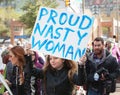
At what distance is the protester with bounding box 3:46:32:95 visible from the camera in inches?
244

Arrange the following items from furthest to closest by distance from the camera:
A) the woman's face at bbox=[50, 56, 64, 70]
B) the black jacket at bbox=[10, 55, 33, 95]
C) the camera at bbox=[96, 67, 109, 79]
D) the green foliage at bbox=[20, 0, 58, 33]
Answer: the green foliage at bbox=[20, 0, 58, 33], the camera at bbox=[96, 67, 109, 79], the black jacket at bbox=[10, 55, 33, 95], the woman's face at bbox=[50, 56, 64, 70]

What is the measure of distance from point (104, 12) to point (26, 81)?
348 feet

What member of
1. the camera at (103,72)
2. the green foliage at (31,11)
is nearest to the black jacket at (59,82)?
the camera at (103,72)

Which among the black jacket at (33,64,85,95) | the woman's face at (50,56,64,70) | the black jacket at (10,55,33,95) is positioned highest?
the woman's face at (50,56,64,70)

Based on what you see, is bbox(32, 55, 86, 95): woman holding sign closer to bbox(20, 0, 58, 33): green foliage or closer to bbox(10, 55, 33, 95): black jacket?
bbox(10, 55, 33, 95): black jacket

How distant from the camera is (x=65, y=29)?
17.6ft

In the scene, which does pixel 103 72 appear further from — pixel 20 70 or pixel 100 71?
pixel 20 70

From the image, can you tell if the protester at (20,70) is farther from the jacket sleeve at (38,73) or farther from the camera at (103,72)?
the camera at (103,72)

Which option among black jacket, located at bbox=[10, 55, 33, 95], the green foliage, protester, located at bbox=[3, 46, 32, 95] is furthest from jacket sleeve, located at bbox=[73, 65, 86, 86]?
the green foliage

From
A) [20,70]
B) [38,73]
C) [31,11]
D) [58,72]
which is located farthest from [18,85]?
[31,11]

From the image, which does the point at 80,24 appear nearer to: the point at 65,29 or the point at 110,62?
the point at 65,29

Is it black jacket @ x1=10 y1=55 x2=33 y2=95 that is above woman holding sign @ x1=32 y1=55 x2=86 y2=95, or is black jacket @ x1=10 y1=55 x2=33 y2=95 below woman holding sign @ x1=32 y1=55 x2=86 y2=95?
below

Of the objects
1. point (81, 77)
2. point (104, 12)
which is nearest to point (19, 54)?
point (81, 77)

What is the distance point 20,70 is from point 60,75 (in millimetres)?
1210
